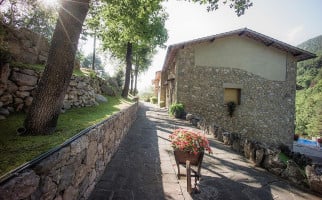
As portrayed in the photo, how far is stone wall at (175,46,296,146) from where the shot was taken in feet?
48.5

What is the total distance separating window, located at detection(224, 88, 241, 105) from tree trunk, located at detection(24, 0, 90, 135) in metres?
12.7

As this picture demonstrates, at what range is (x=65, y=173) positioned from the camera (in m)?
2.64

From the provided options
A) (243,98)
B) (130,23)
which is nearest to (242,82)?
(243,98)

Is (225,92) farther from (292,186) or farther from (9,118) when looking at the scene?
(9,118)

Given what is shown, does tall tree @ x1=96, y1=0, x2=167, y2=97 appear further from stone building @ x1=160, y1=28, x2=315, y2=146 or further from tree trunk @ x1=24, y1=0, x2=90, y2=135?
tree trunk @ x1=24, y1=0, x2=90, y2=135

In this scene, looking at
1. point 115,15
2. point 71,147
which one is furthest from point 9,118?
point 115,15

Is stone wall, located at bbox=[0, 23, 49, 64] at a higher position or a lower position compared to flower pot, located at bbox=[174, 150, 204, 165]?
higher

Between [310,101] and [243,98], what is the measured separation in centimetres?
5454

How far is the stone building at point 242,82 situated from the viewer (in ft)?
48.6

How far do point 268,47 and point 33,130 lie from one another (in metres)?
16.2

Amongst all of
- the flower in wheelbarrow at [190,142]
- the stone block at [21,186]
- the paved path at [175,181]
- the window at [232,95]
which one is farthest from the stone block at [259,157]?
the window at [232,95]

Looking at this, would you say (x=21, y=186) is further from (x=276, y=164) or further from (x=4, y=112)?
(x=276, y=164)

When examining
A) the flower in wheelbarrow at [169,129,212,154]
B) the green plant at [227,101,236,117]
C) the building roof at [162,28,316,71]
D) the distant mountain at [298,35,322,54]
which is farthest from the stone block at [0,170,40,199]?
the distant mountain at [298,35,322,54]

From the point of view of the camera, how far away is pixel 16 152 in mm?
2752
